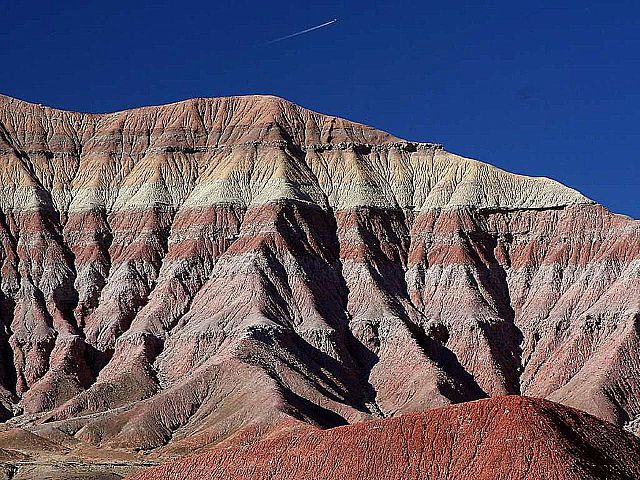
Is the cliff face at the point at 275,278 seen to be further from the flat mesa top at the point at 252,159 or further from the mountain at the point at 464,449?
Result: the mountain at the point at 464,449

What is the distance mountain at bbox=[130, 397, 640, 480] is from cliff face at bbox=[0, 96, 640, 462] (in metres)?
43.3

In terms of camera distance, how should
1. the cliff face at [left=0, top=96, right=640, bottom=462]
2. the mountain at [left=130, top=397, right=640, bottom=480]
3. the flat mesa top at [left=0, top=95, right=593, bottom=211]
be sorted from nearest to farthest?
the mountain at [left=130, top=397, right=640, bottom=480]
the cliff face at [left=0, top=96, right=640, bottom=462]
the flat mesa top at [left=0, top=95, right=593, bottom=211]

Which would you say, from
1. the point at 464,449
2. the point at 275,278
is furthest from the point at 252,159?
the point at 464,449

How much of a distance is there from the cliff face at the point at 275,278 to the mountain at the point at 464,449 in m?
43.3

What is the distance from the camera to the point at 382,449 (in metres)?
60.7

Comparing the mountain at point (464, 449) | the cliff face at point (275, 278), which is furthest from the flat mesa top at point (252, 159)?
the mountain at point (464, 449)

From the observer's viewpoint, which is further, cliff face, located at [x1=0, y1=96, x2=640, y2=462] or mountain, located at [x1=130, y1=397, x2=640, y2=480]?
cliff face, located at [x1=0, y1=96, x2=640, y2=462]

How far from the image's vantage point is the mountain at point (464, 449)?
56.3 metres

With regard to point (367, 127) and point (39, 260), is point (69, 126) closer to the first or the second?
point (39, 260)

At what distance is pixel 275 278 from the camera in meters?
139

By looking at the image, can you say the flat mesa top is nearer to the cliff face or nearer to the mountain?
the cliff face

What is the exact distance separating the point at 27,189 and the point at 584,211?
6843 centimetres

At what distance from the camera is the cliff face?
121812 millimetres

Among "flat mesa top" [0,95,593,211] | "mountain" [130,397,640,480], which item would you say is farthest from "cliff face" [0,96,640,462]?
"mountain" [130,397,640,480]
